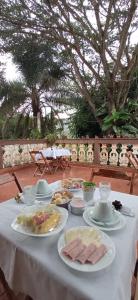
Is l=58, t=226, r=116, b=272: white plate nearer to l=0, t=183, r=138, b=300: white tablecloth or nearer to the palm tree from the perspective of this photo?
l=0, t=183, r=138, b=300: white tablecloth

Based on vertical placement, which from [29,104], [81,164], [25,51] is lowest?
[81,164]

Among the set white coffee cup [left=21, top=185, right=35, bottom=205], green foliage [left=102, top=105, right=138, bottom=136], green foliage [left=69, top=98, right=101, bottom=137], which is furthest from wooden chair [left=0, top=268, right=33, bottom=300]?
green foliage [left=69, top=98, right=101, bottom=137]

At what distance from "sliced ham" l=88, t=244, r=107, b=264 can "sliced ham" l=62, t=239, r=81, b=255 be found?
87 millimetres

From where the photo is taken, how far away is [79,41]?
21.3 ft

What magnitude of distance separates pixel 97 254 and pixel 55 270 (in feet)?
0.60

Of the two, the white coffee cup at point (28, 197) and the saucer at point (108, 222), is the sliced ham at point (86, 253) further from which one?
the white coffee cup at point (28, 197)

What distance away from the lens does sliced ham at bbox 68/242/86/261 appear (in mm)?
832

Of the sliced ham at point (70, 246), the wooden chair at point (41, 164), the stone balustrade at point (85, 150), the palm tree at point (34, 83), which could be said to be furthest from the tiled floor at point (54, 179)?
the palm tree at point (34, 83)

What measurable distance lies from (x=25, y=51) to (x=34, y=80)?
0.98 metres

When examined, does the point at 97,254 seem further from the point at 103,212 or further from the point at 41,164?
the point at 41,164

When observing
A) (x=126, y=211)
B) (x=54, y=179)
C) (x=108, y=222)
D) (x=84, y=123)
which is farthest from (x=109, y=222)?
(x=84, y=123)

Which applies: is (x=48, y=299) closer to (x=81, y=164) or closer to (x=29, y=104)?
(x=81, y=164)

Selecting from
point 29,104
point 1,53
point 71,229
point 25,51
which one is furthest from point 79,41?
point 71,229

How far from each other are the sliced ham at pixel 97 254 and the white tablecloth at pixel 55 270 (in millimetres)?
51
